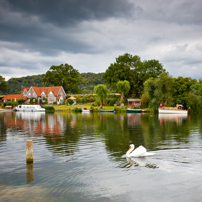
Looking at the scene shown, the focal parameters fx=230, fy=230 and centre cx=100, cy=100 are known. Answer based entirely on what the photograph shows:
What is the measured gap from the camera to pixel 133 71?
349ft

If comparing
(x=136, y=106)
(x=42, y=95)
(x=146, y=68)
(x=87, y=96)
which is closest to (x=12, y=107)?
(x=42, y=95)

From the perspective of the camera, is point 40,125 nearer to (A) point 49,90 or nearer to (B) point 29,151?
(B) point 29,151

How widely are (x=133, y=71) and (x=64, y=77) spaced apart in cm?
4088

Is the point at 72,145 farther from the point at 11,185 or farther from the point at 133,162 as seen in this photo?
the point at 11,185

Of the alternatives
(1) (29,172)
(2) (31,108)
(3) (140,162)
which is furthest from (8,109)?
(3) (140,162)

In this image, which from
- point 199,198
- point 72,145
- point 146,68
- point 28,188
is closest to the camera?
point 199,198

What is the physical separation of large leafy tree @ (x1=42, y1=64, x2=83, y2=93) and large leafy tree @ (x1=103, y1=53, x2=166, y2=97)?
2763cm

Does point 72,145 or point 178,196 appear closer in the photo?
point 178,196

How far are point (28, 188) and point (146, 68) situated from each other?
95.1 meters

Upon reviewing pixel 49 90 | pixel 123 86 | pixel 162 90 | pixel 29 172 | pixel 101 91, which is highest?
pixel 49 90

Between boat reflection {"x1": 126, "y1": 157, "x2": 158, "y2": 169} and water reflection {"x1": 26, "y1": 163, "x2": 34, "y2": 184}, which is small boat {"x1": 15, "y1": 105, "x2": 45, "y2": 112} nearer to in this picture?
water reflection {"x1": 26, "y1": 163, "x2": 34, "y2": 184}

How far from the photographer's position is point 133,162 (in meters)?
14.9


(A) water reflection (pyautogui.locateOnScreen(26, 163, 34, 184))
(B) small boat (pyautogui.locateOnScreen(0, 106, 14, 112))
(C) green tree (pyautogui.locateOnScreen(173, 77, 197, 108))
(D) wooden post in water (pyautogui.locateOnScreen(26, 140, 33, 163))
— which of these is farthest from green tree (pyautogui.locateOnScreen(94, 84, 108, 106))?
(A) water reflection (pyautogui.locateOnScreen(26, 163, 34, 184))

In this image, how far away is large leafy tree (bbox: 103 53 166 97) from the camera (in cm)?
10038
